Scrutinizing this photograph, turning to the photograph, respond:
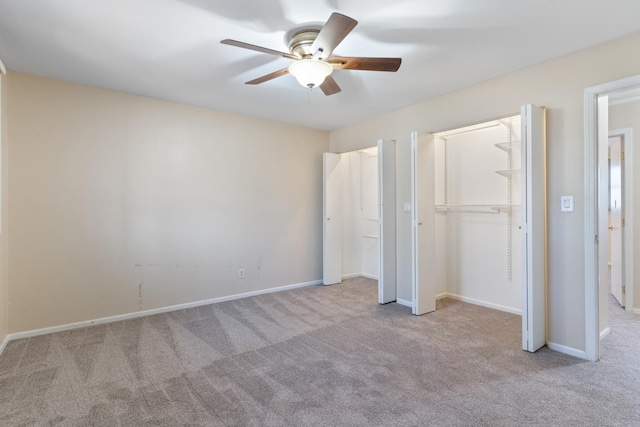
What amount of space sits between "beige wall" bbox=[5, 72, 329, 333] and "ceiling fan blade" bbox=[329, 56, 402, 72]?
2.27 metres

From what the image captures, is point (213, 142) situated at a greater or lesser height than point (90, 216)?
greater

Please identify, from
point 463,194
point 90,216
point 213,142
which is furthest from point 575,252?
point 90,216

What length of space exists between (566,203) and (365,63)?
1.95 metres

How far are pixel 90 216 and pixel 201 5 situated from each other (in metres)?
2.40

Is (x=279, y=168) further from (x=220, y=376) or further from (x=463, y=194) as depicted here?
(x=220, y=376)

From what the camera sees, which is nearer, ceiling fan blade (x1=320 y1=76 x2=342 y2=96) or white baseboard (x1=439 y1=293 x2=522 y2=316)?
ceiling fan blade (x1=320 y1=76 x2=342 y2=96)

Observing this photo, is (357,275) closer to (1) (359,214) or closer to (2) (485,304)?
(1) (359,214)

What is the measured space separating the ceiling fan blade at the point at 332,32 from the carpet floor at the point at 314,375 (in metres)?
2.16

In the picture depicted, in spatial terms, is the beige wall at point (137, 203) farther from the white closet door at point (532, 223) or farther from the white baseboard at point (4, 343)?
the white closet door at point (532, 223)

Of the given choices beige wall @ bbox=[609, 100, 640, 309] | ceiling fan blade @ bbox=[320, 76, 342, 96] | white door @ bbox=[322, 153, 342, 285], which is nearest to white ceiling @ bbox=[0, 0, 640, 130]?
ceiling fan blade @ bbox=[320, 76, 342, 96]

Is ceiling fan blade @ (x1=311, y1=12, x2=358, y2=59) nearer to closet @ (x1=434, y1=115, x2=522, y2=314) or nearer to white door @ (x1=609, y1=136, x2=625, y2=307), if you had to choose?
closet @ (x1=434, y1=115, x2=522, y2=314)

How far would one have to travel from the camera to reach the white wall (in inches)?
204

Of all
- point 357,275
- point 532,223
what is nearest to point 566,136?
point 532,223

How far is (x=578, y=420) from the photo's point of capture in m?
1.72
